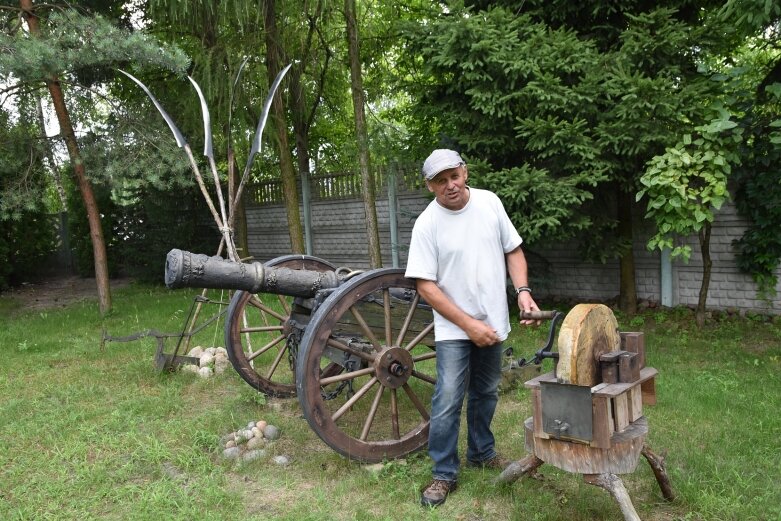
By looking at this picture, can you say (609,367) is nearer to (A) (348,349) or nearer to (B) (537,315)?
(B) (537,315)

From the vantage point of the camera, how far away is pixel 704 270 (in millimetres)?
6672

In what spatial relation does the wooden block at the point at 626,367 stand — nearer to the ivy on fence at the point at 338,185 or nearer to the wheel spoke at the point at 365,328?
the wheel spoke at the point at 365,328

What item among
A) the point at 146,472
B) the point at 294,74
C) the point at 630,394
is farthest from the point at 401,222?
the point at 630,394

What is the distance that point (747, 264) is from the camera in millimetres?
6609

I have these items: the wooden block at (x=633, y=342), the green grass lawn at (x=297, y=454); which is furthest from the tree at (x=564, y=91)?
the wooden block at (x=633, y=342)

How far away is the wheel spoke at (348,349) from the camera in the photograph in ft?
11.9

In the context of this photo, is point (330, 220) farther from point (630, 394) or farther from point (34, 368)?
point (630, 394)

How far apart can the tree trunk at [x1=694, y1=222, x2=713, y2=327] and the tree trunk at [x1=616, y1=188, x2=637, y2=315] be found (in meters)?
0.71

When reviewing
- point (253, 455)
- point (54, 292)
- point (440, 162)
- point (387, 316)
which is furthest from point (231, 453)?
point (54, 292)

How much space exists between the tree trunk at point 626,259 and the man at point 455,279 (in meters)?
4.22

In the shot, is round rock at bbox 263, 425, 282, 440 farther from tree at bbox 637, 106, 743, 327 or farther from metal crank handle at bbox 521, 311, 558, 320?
tree at bbox 637, 106, 743, 327

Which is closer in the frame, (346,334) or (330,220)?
(346,334)

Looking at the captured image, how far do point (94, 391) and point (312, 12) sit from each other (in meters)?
6.21

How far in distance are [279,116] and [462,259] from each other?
6012mm
